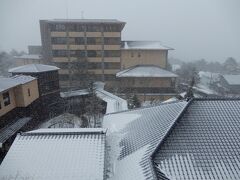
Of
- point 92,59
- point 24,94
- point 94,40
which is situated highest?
point 94,40

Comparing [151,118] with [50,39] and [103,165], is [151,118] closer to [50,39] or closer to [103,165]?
[103,165]

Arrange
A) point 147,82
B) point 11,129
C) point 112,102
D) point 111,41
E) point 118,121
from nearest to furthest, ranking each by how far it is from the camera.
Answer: point 118,121 < point 11,129 < point 112,102 < point 147,82 < point 111,41

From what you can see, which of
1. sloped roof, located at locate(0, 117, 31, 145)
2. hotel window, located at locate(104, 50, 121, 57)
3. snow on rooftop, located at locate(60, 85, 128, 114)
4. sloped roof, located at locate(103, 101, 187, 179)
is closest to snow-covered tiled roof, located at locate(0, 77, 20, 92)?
sloped roof, located at locate(0, 117, 31, 145)

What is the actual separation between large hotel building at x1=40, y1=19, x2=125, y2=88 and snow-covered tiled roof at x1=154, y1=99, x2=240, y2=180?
115ft

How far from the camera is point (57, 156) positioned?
13461 millimetres

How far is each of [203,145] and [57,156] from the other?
27.8 feet

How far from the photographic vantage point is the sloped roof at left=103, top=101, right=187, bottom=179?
1220 centimetres

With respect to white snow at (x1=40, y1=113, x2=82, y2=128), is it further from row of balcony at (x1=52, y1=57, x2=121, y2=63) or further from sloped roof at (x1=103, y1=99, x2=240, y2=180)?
row of balcony at (x1=52, y1=57, x2=121, y2=63)

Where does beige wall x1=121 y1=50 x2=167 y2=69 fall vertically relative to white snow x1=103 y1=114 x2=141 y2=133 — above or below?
above

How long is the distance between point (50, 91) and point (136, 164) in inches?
963

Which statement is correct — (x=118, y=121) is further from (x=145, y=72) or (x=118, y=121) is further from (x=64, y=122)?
(x=145, y=72)

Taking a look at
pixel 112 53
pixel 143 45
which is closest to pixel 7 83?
pixel 112 53

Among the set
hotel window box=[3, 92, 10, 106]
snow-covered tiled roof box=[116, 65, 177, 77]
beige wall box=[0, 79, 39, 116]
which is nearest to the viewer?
hotel window box=[3, 92, 10, 106]

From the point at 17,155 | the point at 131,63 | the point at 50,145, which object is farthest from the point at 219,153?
the point at 131,63
